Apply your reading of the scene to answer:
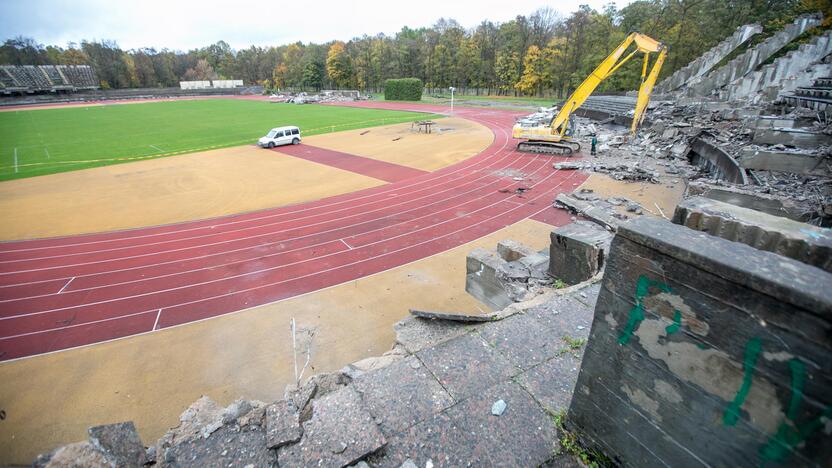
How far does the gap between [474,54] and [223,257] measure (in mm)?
71808

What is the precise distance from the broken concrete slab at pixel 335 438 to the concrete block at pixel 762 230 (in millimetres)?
3333

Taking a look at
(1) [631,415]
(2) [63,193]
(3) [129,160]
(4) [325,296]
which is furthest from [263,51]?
(1) [631,415]

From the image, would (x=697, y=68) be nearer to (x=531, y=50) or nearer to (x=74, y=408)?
(x=531, y=50)

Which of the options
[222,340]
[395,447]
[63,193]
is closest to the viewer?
[395,447]

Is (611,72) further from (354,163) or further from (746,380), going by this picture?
(746,380)

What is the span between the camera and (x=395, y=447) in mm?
3490

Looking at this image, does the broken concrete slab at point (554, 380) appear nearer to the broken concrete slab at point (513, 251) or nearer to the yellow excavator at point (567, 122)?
the broken concrete slab at point (513, 251)

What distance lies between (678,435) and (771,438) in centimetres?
58

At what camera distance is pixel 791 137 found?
1434 cm

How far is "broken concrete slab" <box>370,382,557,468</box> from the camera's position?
11.0ft

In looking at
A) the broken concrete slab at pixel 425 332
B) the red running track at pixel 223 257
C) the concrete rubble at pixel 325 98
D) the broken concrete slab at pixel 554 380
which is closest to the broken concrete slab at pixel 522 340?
the broken concrete slab at pixel 554 380

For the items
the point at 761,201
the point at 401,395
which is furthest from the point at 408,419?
the point at 761,201

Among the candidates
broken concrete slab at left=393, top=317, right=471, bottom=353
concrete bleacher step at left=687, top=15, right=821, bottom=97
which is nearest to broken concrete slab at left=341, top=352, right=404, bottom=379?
broken concrete slab at left=393, top=317, right=471, bottom=353

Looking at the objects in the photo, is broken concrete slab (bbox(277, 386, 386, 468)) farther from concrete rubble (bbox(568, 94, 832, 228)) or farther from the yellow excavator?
the yellow excavator
